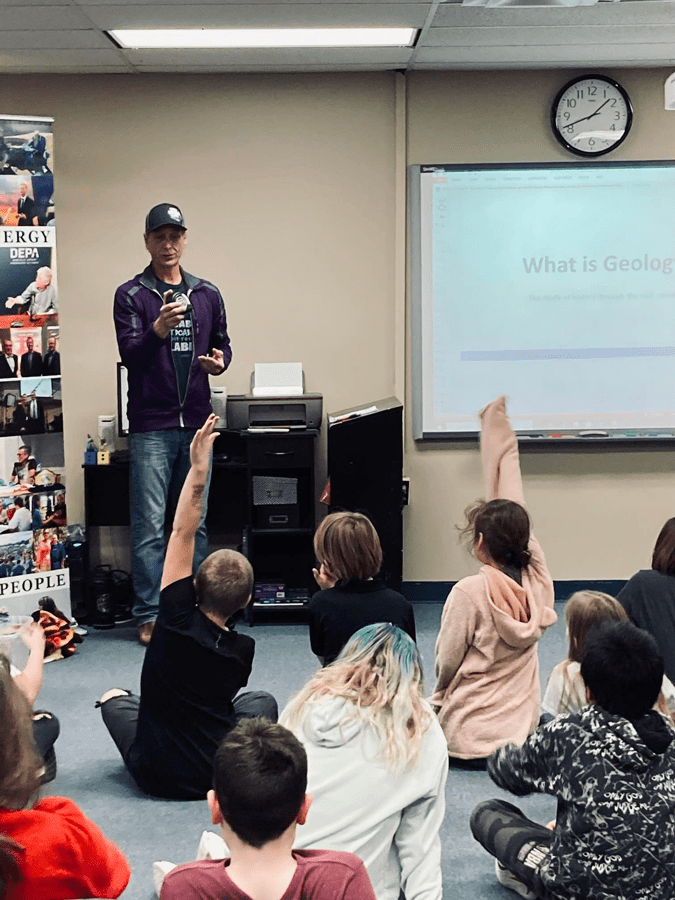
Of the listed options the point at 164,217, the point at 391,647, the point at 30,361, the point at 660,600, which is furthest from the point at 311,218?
the point at 391,647

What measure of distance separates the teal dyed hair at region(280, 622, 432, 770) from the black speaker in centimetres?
267

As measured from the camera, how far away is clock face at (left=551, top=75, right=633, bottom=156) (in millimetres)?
5031

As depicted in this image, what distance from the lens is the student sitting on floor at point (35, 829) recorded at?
160 centimetres

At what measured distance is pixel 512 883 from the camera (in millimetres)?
2531

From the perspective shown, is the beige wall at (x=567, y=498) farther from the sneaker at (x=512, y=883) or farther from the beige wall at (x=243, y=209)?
the sneaker at (x=512, y=883)

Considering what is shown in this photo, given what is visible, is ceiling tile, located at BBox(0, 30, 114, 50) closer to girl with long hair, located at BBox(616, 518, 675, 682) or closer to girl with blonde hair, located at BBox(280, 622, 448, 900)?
girl with long hair, located at BBox(616, 518, 675, 682)

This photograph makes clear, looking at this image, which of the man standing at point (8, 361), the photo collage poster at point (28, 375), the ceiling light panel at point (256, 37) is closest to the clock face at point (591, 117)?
the ceiling light panel at point (256, 37)

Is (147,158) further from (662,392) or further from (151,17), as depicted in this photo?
(662,392)

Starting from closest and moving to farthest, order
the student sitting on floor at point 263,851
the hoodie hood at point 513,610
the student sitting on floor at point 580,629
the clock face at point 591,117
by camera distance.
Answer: the student sitting on floor at point 263,851 < the student sitting on floor at point 580,629 < the hoodie hood at point 513,610 < the clock face at point 591,117

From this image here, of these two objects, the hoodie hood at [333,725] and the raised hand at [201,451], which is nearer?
the hoodie hood at [333,725]

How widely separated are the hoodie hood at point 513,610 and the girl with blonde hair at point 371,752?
0.99m

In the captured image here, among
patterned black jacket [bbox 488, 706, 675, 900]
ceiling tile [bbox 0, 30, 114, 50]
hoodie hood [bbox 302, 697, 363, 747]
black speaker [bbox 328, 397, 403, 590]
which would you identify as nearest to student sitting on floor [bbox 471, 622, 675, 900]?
patterned black jacket [bbox 488, 706, 675, 900]

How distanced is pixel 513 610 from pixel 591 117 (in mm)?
2998

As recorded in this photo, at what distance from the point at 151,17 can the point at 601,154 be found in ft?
7.53
